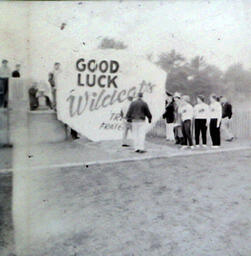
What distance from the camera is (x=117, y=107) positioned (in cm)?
450

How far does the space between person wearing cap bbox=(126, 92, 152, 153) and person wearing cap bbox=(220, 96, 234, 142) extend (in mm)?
1329

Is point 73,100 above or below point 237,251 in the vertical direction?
above

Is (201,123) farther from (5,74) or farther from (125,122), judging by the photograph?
(5,74)

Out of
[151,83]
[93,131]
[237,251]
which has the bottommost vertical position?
[237,251]

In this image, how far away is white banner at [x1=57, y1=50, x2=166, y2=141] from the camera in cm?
412

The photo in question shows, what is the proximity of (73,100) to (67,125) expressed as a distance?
1.54 feet

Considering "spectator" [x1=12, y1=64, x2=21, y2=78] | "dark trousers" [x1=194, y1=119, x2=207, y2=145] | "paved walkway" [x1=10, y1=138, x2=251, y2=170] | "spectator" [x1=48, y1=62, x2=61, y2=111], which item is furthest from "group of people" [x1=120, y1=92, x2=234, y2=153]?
"spectator" [x1=12, y1=64, x2=21, y2=78]

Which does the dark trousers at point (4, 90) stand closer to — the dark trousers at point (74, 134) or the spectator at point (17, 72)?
the spectator at point (17, 72)

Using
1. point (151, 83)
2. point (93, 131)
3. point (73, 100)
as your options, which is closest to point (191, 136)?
point (151, 83)

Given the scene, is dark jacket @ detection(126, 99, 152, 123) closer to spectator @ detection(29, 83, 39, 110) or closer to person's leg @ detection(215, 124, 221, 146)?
spectator @ detection(29, 83, 39, 110)

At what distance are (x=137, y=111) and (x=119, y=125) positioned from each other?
360mm

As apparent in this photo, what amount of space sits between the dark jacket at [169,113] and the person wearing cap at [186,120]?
0.18 meters

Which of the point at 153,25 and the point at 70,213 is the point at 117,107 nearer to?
the point at 153,25

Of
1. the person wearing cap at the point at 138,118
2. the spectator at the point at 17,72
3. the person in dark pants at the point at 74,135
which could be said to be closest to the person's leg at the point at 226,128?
the person wearing cap at the point at 138,118
